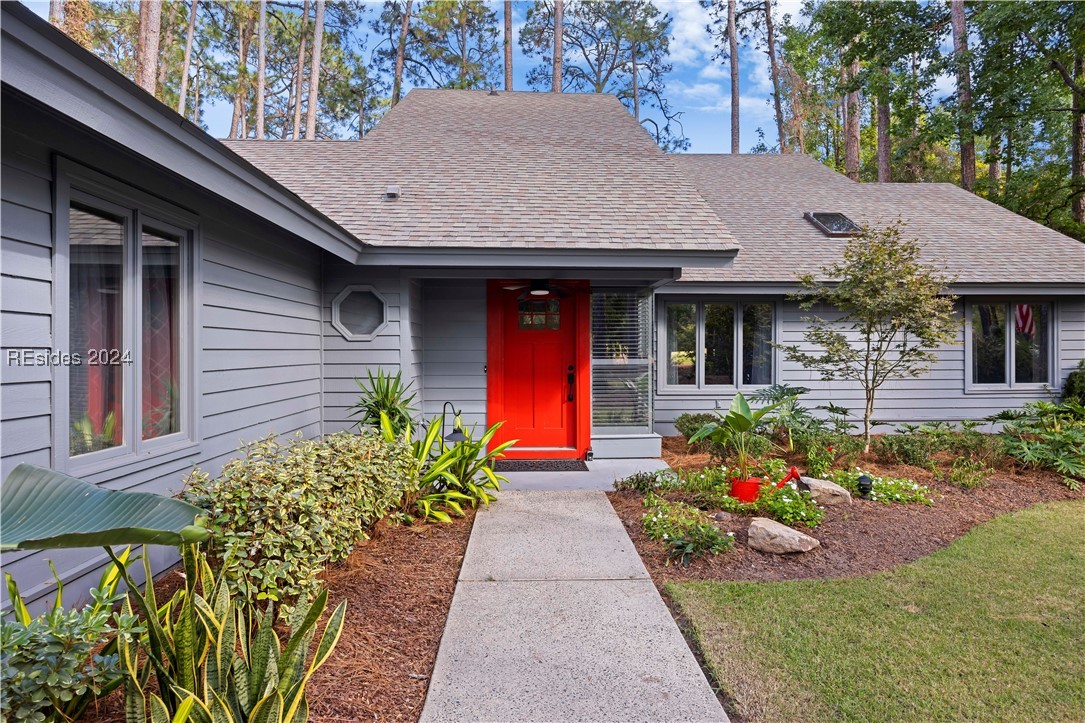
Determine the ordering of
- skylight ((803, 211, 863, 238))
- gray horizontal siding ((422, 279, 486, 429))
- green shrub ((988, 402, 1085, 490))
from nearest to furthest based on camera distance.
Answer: green shrub ((988, 402, 1085, 490)) → gray horizontal siding ((422, 279, 486, 429)) → skylight ((803, 211, 863, 238))

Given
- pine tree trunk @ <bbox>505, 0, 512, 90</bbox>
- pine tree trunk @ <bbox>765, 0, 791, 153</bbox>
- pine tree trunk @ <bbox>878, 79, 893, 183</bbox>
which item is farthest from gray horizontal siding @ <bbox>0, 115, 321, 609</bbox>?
pine tree trunk @ <bbox>765, 0, 791, 153</bbox>

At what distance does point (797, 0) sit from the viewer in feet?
63.0

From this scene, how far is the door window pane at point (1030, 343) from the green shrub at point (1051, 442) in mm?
1957

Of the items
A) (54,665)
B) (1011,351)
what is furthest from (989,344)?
(54,665)

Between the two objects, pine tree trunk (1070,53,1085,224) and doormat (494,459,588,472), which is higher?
pine tree trunk (1070,53,1085,224)

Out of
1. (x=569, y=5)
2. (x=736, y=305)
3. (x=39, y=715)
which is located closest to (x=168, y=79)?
(x=569, y=5)

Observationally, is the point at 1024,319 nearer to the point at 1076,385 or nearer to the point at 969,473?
the point at 1076,385

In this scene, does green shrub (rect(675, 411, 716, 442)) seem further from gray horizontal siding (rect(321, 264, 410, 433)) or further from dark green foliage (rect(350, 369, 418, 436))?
gray horizontal siding (rect(321, 264, 410, 433))

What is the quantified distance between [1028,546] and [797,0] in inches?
831

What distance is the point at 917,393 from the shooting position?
27.7 feet

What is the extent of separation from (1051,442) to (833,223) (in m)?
4.68

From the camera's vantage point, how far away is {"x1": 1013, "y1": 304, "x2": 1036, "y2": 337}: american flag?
28.2 ft

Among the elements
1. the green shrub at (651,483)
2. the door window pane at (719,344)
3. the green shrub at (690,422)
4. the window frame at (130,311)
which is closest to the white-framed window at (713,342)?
the door window pane at (719,344)

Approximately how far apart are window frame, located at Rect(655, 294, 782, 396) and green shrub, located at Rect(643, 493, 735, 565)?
151 inches
